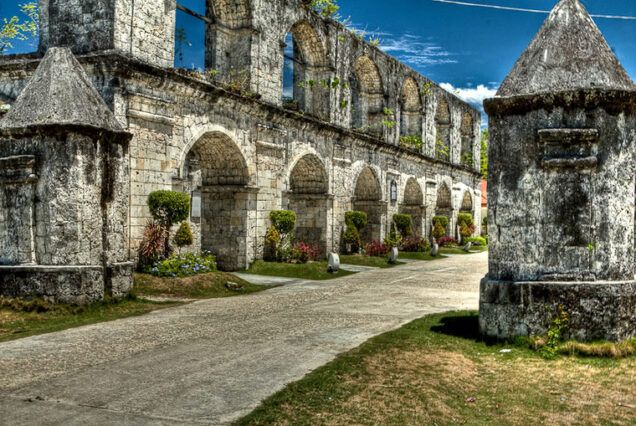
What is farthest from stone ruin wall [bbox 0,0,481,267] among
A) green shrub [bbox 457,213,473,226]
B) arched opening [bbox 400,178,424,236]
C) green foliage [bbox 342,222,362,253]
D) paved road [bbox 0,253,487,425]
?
green shrub [bbox 457,213,473,226]

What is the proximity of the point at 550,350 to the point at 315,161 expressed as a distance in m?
11.7

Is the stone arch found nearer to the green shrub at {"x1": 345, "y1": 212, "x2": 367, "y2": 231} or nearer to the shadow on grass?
the green shrub at {"x1": 345, "y1": 212, "x2": 367, "y2": 231}

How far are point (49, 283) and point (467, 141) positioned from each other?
87.5 ft

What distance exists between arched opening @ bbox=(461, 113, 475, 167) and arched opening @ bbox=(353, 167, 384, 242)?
11822mm

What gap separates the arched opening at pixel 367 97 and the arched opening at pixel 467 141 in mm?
11223

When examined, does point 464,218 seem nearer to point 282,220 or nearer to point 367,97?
point 367,97

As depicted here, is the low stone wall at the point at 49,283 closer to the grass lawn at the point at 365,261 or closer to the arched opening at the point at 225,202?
the arched opening at the point at 225,202

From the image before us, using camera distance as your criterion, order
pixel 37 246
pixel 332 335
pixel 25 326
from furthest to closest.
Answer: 1. pixel 37 246
2. pixel 25 326
3. pixel 332 335

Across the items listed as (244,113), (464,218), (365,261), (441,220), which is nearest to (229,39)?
(244,113)

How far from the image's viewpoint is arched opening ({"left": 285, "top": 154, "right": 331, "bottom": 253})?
54.7 feet

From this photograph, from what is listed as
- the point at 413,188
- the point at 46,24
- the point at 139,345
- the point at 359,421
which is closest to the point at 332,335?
the point at 139,345

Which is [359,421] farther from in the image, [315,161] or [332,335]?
[315,161]

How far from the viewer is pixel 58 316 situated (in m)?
7.42

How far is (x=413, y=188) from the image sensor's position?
23922mm
